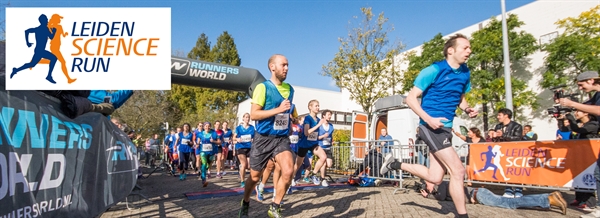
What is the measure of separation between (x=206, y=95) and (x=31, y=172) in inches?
1608

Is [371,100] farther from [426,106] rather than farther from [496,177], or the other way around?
[426,106]

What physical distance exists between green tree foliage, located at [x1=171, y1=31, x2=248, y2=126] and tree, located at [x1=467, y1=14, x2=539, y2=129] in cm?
2478

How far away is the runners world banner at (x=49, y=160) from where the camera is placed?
2369 mm

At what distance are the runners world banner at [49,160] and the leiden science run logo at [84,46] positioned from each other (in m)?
0.45

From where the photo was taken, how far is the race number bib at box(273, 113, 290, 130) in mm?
4336

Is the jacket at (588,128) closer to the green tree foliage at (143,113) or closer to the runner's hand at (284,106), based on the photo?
the runner's hand at (284,106)

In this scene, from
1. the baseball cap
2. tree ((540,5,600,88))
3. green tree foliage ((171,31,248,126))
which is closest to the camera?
the baseball cap

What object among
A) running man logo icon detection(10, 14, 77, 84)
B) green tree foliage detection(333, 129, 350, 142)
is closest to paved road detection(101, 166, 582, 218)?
running man logo icon detection(10, 14, 77, 84)

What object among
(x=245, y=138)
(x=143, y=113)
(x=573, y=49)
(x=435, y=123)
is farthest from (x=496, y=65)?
(x=143, y=113)

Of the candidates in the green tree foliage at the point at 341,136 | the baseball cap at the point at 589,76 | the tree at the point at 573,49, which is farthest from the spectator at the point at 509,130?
the tree at the point at 573,49

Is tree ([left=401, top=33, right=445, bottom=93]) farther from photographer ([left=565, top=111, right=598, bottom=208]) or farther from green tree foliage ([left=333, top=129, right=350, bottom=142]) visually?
photographer ([left=565, top=111, right=598, bottom=208])

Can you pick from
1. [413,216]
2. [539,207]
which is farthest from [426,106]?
[539,207]

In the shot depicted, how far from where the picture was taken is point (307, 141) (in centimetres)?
749

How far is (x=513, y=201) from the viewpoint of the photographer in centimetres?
542
